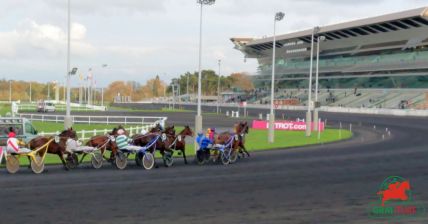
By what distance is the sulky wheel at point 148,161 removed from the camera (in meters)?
20.3

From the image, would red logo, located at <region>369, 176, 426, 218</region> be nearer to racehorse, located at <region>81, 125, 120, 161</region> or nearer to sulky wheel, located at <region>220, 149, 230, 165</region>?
sulky wheel, located at <region>220, 149, 230, 165</region>

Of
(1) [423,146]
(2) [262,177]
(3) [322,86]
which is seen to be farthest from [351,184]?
(3) [322,86]

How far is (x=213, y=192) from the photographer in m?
15.0

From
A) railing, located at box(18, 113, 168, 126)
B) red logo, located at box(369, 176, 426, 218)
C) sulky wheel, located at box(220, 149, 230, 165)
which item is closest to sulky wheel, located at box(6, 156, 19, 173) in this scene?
sulky wheel, located at box(220, 149, 230, 165)

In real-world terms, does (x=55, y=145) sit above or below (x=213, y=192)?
above

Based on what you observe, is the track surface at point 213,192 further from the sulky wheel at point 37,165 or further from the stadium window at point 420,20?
the stadium window at point 420,20

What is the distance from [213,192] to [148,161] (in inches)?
230

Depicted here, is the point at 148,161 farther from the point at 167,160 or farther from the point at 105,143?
the point at 105,143

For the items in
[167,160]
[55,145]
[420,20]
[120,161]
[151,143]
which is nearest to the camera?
[55,145]

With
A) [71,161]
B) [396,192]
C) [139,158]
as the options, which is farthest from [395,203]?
[71,161]

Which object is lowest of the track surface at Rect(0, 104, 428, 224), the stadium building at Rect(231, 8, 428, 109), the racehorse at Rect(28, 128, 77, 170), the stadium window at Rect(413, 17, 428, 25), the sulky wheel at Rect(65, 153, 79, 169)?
the track surface at Rect(0, 104, 428, 224)

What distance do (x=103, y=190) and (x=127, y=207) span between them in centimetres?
263

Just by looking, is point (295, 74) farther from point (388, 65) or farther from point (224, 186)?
point (224, 186)

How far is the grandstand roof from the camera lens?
283 feet
